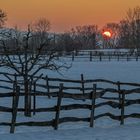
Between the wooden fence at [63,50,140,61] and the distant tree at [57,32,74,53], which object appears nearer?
the distant tree at [57,32,74,53]

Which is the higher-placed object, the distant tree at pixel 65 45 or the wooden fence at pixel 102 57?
the distant tree at pixel 65 45

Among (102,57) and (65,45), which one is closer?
(102,57)

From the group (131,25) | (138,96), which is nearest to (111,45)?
(131,25)

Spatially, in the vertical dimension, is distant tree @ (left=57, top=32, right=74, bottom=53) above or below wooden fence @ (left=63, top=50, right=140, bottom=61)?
above

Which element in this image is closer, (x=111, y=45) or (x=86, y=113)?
(x=86, y=113)

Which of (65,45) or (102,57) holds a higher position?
(65,45)

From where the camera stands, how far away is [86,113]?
18.9 m

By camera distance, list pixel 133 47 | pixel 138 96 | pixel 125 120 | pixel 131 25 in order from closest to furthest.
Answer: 1. pixel 125 120
2. pixel 138 96
3. pixel 133 47
4. pixel 131 25

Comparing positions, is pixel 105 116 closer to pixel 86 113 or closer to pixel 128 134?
pixel 86 113

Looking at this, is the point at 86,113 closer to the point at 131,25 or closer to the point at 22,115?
the point at 22,115

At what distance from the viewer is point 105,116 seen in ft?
56.9

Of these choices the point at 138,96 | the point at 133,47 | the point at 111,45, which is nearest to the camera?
the point at 138,96

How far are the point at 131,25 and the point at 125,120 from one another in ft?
356

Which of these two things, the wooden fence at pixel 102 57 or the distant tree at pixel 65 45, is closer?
the distant tree at pixel 65 45
